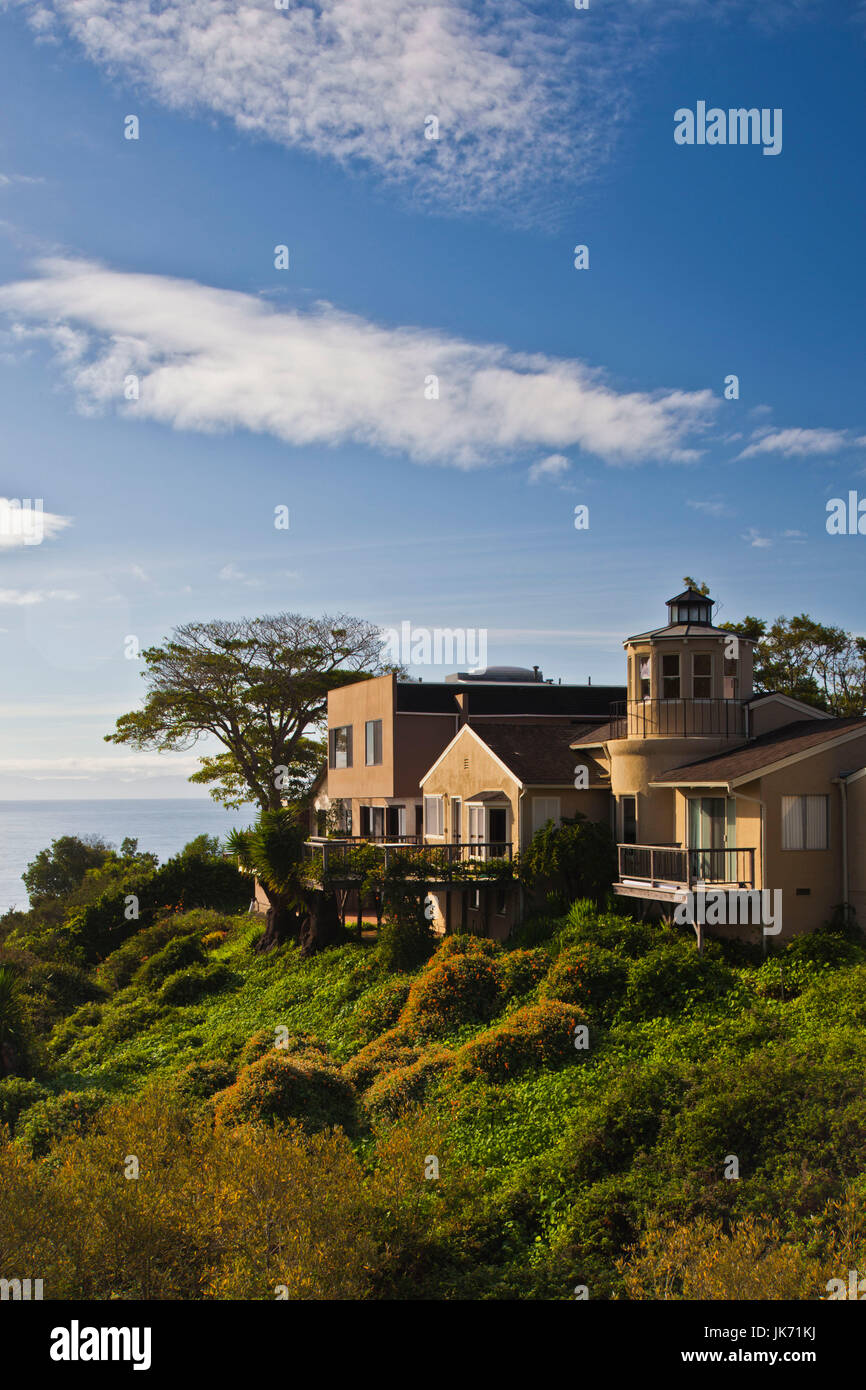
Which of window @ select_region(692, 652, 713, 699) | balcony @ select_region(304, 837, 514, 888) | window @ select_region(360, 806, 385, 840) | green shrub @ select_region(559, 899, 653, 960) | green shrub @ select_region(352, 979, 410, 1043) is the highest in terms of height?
window @ select_region(692, 652, 713, 699)

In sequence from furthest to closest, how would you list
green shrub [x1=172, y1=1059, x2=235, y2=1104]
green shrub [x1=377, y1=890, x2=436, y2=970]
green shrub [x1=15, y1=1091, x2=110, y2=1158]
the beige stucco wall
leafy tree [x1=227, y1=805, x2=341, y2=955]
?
leafy tree [x1=227, y1=805, x2=341, y2=955]
green shrub [x1=377, y1=890, x2=436, y2=970]
the beige stucco wall
green shrub [x1=172, y1=1059, x2=235, y2=1104]
green shrub [x1=15, y1=1091, x2=110, y2=1158]

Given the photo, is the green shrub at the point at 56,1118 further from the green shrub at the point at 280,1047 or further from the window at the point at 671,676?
the window at the point at 671,676

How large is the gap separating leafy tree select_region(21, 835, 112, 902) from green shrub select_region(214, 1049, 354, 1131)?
4768 centimetres

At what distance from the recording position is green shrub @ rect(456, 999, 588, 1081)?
18266 millimetres

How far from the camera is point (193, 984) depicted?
31.2m

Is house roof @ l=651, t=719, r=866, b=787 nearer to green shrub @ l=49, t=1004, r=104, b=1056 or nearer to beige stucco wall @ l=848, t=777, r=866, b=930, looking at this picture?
beige stucco wall @ l=848, t=777, r=866, b=930

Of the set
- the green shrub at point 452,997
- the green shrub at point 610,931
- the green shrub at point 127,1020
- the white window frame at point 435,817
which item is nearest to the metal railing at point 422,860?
the white window frame at point 435,817

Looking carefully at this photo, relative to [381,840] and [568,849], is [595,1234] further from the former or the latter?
[381,840]

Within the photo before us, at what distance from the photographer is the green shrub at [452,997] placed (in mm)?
21484

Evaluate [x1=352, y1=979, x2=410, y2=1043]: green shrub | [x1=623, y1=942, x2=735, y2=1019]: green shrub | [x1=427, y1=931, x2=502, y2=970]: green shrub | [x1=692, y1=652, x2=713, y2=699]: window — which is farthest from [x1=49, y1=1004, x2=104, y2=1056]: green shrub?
[x1=692, y1=652, x2=713, y2=699]: window

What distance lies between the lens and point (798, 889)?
21438mm
